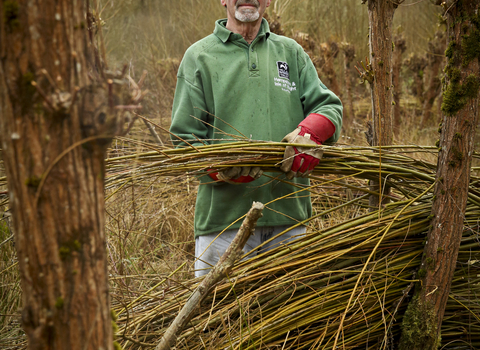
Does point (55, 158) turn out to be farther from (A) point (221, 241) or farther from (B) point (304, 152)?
(A) point (221, 241)

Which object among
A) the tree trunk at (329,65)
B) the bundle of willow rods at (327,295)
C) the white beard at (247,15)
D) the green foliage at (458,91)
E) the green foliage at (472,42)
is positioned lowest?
the bundle of willow rods at (327,295)

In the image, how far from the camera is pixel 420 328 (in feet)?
5.50

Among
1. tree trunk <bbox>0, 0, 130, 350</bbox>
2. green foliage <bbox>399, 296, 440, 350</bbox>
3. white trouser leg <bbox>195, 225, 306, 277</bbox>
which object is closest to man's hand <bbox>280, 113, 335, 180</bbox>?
white trouser leg <bbox>195, 225, 306, 277</bbox>

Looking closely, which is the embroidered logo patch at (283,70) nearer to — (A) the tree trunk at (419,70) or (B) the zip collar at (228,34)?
(B) the zip collar at (228,34)

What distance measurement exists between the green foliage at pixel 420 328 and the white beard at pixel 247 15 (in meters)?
1.48

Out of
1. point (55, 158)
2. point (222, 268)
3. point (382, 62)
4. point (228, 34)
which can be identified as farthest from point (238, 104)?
point (55, 158)

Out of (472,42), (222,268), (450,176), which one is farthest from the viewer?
(450,176)

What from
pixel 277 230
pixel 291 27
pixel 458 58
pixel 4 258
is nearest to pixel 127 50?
pixel 291 27

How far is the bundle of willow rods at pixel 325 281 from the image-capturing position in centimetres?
157

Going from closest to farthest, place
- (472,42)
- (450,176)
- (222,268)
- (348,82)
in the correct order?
(222,268)
(472,42)
(450,176)
(348,82)

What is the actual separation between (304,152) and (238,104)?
502 mm

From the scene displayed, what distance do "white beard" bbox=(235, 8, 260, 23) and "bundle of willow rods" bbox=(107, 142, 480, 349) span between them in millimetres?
707

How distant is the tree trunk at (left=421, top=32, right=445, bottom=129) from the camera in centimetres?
606

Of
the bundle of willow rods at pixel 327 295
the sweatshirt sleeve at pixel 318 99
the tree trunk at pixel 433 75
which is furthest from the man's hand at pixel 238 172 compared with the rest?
the tree trunk at pixel 433 75
